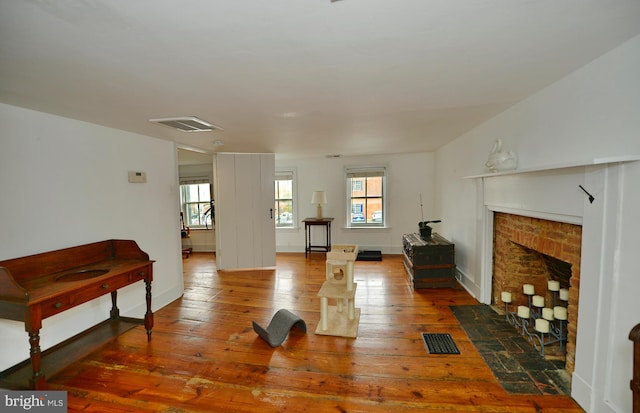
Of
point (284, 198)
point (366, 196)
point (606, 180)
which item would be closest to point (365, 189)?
point (366, 196)

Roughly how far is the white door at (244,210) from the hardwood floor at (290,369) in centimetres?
167

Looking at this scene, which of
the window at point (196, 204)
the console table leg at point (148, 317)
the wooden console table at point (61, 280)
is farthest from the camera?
the window at point (196, 204)

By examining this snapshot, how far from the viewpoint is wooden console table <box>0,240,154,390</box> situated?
182cm

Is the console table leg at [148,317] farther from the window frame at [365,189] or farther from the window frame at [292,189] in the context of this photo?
the window frame at [365,189]

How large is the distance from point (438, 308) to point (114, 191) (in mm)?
4071

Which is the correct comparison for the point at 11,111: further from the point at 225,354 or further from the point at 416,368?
the point at 416,368

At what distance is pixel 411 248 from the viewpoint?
13.8 feet

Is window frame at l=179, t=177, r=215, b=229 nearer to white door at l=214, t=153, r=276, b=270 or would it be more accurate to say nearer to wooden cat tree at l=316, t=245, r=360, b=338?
white door at l=214, t=153, r=276, b=270

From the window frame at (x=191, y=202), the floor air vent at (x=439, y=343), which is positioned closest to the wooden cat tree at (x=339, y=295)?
the floor air vent at (x=439, y=343)

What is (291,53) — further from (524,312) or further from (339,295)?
(524,312)

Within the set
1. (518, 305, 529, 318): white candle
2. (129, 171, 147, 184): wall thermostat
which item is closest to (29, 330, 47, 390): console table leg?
(129, 171, 147, 184): wall thermostat

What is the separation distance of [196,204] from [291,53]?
6.57m

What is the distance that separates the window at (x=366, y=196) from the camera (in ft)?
20.5

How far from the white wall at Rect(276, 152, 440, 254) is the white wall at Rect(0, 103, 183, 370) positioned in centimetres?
321
